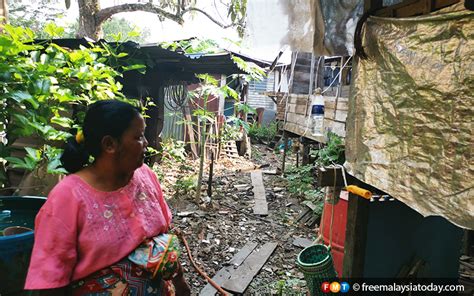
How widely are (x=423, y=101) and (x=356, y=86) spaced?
566 millimetres

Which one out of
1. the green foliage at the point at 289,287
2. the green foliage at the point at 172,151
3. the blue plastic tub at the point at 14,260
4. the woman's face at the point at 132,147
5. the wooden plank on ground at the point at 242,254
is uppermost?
the woman's face at the point at 132,147

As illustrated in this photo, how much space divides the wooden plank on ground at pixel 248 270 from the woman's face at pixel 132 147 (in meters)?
2.81

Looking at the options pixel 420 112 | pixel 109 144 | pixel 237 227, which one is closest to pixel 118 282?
pixel 109 144

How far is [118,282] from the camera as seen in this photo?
143cm

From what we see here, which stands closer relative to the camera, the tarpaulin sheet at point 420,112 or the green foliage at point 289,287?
the tarpaulin sheet at point 420,112

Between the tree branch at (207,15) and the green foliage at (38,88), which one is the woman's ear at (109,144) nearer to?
the green foliage at (38,88)

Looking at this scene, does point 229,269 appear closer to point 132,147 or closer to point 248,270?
point 248,270

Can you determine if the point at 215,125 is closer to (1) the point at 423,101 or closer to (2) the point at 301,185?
Result: (2) the point at 301,185

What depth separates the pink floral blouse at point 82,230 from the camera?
1277 mm

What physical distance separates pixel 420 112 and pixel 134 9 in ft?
32.5

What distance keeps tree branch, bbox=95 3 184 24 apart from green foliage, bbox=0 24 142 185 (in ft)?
23.1

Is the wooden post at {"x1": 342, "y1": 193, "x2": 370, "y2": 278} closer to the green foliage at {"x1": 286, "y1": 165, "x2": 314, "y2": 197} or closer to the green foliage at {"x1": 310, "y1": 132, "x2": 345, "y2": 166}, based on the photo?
the green foliage at {"x1": 310, "y1": 132, "x2": 345, "y2": 166}

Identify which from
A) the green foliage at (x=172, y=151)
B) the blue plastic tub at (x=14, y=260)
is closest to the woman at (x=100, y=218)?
the blue plastic tub at (x=14, y=260)

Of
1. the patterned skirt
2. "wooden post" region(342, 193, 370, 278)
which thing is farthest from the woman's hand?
"wooden post" region(342, 193, 370, 278)
